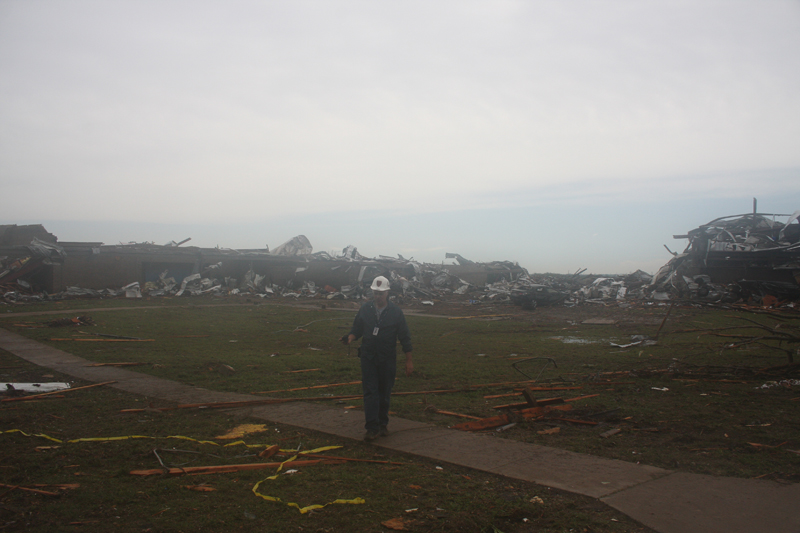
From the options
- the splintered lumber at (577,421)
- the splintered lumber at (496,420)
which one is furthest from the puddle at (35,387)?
the splintered lumber at (577,421)

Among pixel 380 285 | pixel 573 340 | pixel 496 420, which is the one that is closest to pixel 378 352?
pixel 380 285

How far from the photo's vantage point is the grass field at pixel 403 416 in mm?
3508

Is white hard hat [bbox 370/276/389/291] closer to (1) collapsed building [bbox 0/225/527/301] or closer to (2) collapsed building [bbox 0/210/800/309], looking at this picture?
(2) collapsed building [bbox 0/210/800/309]

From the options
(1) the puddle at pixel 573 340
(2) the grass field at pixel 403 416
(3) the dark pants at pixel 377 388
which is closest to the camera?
(2) the grass field at pixel 403 416

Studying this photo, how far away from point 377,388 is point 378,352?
368mm

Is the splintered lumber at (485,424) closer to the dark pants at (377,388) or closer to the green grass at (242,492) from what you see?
the dark pants at (377,388)

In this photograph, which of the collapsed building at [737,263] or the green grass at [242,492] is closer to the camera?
the green grass at [242,492]

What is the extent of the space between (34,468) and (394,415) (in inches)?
138

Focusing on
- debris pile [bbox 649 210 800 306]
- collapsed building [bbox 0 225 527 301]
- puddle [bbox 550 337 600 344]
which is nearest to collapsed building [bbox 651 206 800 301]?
debris pile [bbox 649 210 800 306]

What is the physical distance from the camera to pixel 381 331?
222 inches

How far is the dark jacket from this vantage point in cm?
557

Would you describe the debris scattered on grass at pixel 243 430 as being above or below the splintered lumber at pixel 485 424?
below

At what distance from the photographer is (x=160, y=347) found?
11727 mm

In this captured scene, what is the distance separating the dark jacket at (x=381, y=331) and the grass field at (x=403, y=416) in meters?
0.99
